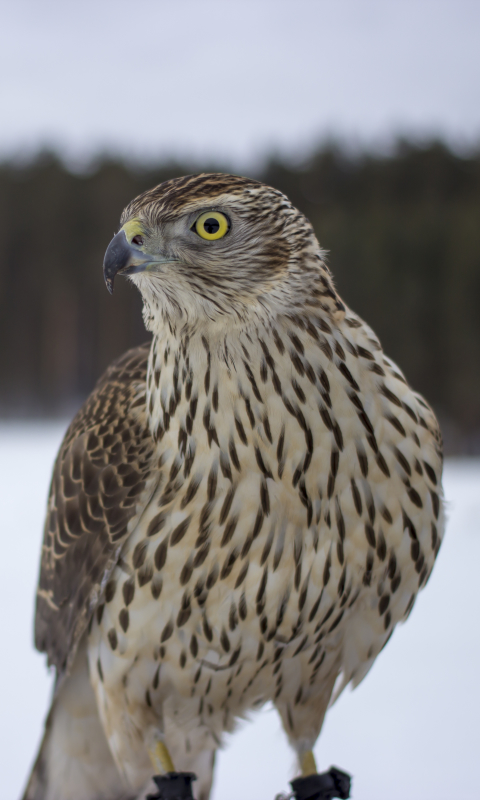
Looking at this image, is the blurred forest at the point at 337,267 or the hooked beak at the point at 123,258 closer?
the hooked beak at the point at 123,258

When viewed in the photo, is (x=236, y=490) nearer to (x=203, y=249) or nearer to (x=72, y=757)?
(x=203, y=249)

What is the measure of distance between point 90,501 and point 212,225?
72cm

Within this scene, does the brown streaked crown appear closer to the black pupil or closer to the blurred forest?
the black pupil

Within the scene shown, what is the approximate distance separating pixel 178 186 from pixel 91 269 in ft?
16.4

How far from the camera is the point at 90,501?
1.56 meters

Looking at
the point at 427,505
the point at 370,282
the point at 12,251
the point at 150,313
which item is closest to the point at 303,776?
the point at 427,505

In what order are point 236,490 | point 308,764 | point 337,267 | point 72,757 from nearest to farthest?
point 236,490 → point 308,764 → point 72,757 → point 337,267

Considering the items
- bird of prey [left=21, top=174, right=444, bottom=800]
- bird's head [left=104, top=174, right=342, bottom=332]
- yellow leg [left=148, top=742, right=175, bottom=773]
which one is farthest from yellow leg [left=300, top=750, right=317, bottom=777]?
bird's head [left=104, top=174, right=342, bottom=332]

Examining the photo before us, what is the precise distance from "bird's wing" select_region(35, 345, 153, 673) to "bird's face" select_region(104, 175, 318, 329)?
39cm

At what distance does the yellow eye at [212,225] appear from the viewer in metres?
1.24

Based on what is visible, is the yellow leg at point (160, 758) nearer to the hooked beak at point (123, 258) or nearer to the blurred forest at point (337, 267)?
the hooked beak at point (123, 258)

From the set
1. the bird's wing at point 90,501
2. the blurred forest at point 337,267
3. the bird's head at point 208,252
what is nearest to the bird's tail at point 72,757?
the bird's wing at point 90,501

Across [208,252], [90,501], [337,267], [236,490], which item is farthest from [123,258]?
[337,267]

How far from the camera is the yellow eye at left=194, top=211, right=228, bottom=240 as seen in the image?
1238mm
